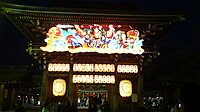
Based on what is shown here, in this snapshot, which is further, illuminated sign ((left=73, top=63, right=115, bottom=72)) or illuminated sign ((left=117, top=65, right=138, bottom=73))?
illuminated sign ((left=117, top=65, right=138, bottom=73))

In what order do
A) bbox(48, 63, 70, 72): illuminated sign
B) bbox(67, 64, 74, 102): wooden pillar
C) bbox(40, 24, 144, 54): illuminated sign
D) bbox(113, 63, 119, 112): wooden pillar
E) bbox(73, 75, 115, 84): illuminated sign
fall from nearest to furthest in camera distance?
bbox(40, 24, 144, 54): illuminated sign
bbox(67, 64, 74, 102): wooden pillar
bbox(113, 63, 119, 112): wooden pillar
bbox(73, 75, 115, 84): illuminated sign
bbox(48, 63, 70, 72): illuminated sign

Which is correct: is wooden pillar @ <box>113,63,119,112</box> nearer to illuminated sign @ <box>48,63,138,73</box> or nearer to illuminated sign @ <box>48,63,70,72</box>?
illuminated sign @ <box>48,63,138,73</box>

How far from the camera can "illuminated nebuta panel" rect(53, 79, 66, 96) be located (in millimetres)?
15039

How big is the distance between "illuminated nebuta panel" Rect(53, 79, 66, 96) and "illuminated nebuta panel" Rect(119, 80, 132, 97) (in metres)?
3.65

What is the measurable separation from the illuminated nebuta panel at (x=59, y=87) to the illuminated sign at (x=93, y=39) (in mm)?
2357

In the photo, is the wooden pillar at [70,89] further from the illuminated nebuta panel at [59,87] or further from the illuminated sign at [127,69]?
the illuminated sign at [127,69]

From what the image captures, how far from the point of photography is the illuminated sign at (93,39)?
1399 centimetres

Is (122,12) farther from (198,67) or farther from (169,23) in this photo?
(198,67)

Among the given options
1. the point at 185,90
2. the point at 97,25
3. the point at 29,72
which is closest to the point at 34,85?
the point at 29,72

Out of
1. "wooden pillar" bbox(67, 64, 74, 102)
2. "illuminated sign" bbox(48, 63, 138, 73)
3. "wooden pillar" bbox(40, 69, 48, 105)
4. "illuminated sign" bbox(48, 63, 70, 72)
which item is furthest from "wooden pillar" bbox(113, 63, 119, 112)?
"wooden pillar" bbox(40, 69, 48, 105)

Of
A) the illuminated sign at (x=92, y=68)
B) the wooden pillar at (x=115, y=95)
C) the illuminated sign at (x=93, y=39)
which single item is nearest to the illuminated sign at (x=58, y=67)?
the illuminated sign at (x=92, y=68)

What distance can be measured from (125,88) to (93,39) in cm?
378

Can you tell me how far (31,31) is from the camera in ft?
49.0

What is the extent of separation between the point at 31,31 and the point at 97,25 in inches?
166
